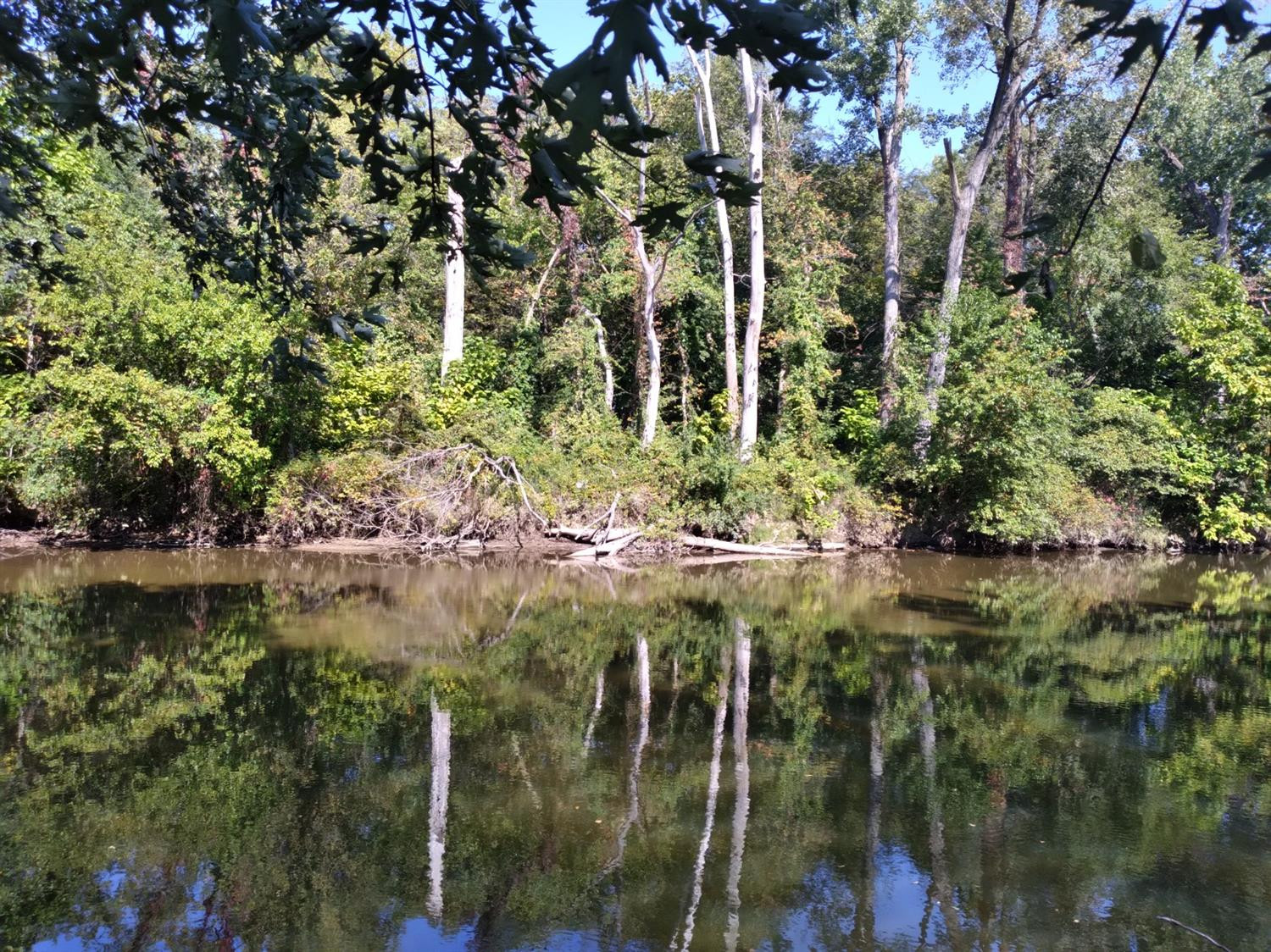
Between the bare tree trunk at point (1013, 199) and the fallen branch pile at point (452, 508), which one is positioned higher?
the bare tree trunk at point (1013, 199)

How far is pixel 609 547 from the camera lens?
1733cm

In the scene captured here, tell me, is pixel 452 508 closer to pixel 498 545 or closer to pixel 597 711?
pixel 498 545

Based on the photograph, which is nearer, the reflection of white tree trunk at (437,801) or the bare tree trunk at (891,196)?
the reflection of white tree trunk at (437,801)

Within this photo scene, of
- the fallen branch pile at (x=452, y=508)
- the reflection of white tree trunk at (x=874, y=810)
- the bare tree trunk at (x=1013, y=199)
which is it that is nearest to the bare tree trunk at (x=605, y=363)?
the fallen branch pile at (x=452, y=508)

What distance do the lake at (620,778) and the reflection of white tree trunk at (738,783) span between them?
1.1 inches

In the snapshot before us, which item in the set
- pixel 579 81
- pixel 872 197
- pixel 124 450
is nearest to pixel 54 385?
pixel 124 450

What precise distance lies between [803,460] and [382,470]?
8.54 meters

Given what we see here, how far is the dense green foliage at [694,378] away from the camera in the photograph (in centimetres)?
1658

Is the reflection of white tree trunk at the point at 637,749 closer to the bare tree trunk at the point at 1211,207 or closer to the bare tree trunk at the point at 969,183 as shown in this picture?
the bare tree trunk at the point at 969,183

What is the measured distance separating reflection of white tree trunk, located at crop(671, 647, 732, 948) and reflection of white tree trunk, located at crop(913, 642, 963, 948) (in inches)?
46.5

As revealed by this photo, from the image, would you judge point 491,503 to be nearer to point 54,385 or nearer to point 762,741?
point 54,385

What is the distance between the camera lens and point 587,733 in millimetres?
7109

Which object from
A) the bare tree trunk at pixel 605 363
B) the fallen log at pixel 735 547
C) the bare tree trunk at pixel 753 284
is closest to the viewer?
the fallen log at pixel 735 547

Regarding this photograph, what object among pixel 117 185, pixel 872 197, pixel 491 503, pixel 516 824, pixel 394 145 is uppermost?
pixel 872 197
